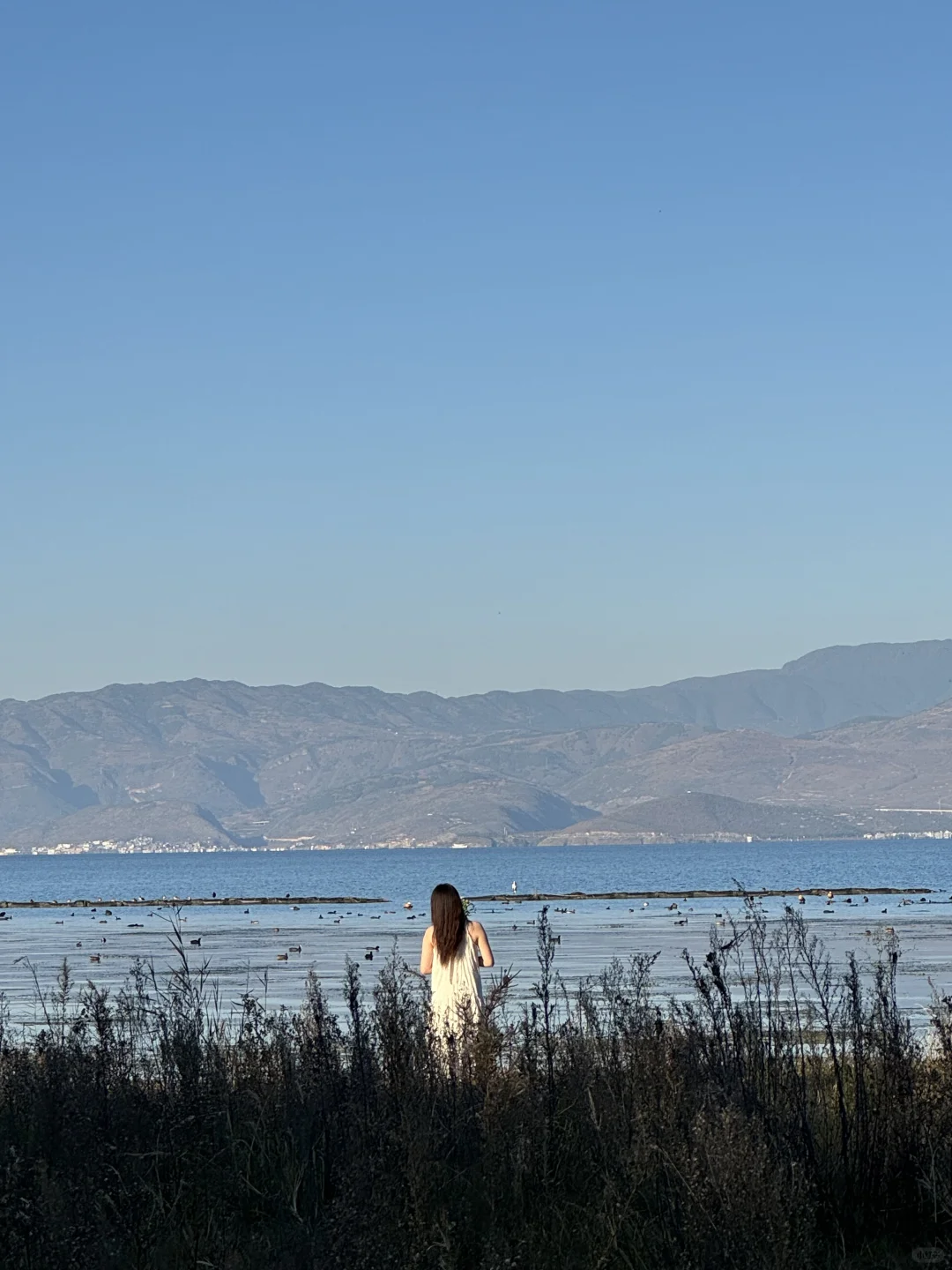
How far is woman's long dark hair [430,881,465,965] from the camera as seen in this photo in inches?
459

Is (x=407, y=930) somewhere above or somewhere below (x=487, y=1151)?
below

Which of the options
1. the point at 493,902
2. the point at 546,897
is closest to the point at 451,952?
the point at 493,902

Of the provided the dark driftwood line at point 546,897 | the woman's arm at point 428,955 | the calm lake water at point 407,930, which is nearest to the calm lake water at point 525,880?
the calm lake water at point 407,930

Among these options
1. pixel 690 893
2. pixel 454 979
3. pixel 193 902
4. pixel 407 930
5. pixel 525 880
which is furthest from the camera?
pixel 525 880

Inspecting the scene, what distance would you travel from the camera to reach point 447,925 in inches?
461

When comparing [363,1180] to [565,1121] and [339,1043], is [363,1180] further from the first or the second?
[339,1043]

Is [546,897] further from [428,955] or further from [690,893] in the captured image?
[428,955]

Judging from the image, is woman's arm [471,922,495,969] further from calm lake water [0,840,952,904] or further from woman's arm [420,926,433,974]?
calm lake water [0,840,952,904]

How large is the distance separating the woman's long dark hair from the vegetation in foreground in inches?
45.4

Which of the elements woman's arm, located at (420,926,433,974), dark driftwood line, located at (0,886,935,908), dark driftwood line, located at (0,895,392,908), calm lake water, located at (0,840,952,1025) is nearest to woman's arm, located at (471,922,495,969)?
woman's arm, located at (420,926,433,974)

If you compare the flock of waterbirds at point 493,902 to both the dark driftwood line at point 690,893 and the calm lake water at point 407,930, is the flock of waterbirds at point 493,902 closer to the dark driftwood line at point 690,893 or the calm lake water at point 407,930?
the dark driftwood line at point 690,893

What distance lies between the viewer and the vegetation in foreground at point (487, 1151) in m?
6.81

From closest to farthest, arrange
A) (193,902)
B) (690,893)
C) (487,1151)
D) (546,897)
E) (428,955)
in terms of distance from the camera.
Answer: (487,1151), (428,955), (546,897), (690,893), (193,902)

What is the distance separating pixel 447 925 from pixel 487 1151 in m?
3.36
